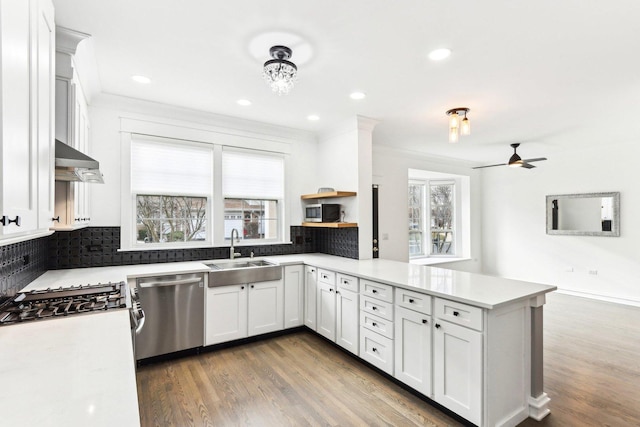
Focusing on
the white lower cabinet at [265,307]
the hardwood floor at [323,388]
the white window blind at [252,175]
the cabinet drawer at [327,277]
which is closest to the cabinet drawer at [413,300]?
the hardwood floor at [323,388]

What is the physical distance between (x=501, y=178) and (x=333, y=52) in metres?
5.75

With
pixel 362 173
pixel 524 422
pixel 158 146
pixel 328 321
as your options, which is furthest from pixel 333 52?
pixel 524 422

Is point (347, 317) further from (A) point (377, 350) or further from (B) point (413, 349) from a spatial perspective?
(B) point (413, 349)

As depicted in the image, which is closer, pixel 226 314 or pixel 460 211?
pixel 226 314

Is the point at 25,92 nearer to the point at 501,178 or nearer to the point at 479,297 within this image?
the point at 479,297

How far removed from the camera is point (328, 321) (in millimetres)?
3482

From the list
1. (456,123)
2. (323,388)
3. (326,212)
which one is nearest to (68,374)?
(323,388)

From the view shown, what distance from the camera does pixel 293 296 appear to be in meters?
3.85

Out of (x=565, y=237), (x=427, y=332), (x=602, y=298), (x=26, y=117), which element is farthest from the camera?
(x=565, y=237)

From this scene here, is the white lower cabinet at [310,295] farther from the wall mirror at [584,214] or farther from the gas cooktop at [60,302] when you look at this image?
the wall mirror at [584,214]

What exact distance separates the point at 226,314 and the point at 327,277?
1157mm

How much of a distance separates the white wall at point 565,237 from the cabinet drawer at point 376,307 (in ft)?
16.3

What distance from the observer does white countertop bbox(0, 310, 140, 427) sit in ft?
2.87

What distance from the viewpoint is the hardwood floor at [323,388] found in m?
2.28
